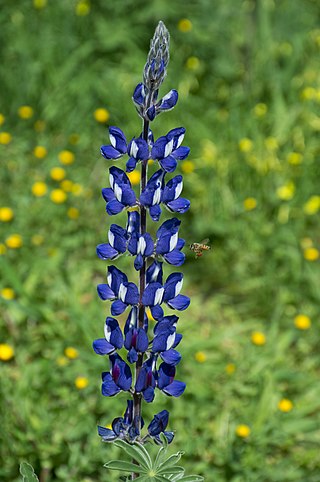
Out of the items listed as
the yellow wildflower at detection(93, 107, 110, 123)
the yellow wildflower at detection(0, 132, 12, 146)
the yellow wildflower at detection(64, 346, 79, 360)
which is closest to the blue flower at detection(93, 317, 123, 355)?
the yellow wildflower at detection(64, 346, 79, 360)

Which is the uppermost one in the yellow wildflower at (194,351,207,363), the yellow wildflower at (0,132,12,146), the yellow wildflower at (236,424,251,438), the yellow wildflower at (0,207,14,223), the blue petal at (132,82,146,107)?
the yellow wildflower at (0,132,12,146)

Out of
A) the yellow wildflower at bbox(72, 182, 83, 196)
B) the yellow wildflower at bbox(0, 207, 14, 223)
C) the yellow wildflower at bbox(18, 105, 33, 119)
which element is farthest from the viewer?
the yellow wildflower at bbox(18, 105, 33, 119)

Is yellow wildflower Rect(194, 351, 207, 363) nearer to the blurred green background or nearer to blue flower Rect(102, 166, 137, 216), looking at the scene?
the blurred green background

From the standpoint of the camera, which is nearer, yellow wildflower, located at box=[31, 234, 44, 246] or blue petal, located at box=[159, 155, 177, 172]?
blue petal, located at box=[159, 155, 177, 172]

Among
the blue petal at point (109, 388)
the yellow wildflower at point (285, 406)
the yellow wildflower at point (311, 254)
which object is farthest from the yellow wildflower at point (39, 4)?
the blue petal at point (109, 388)

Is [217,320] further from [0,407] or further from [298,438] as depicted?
[0,407]

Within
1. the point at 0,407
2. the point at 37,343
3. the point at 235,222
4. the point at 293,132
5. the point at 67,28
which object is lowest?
the point at 0,407

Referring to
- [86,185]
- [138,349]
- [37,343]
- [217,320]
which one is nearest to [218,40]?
[86,185]
